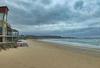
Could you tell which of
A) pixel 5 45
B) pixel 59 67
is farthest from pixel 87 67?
pixel 5 45

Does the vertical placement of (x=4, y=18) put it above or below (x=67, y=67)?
above

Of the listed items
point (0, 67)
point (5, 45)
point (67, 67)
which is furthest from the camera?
point (5, 45)

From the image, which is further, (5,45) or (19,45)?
(19,45)

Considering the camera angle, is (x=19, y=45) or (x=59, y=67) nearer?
(x=59, y=67)

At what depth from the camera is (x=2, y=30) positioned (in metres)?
25.2

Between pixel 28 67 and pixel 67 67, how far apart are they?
6.84 feet

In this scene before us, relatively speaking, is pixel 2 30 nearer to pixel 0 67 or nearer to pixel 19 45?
pixel 19 45

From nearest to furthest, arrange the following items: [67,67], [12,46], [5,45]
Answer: [67,67]
[5,45]
[12,46]

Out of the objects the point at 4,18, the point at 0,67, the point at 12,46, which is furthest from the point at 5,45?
the point at 0,67

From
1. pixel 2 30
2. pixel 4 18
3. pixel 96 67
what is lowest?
pixel 96 67

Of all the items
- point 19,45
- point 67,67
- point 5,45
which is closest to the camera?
point 67,67

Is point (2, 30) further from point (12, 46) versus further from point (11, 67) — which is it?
point (11, 67)

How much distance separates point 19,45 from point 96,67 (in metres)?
17.7

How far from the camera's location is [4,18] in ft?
83.7
